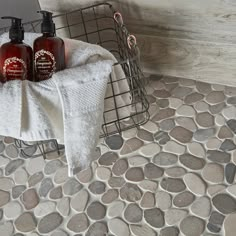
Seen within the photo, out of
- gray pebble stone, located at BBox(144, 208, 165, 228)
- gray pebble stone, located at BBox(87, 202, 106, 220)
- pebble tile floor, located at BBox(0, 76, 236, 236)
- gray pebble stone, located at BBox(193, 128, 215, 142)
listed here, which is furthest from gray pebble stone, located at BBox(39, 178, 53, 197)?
gray pebble stone, located at BBox(193, 128, 215, 142)

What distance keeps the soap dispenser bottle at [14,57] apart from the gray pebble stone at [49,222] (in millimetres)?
272

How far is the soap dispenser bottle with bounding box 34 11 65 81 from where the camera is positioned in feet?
2.44

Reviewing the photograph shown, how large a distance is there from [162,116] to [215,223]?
0.30m

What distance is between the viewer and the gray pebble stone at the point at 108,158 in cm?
84

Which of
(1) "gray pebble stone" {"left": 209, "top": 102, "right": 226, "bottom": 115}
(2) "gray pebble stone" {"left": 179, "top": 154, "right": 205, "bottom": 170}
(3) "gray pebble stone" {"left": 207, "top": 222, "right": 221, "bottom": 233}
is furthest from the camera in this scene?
(1) "gray pebble stone" {"left": 209, "top": 102, "right": 226, "bottom": 115}

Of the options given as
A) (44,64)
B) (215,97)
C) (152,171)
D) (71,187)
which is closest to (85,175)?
(71,187)

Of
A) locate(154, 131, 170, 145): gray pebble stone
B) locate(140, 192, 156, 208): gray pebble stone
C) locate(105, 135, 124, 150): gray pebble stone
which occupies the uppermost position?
locate(154, 131, 170, 145): gray pebble stone

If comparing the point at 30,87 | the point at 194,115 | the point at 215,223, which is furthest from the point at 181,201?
the point at 30,87

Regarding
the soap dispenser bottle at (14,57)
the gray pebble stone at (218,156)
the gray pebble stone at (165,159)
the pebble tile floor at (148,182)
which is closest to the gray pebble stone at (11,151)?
the pebble tile floor at (148,182)

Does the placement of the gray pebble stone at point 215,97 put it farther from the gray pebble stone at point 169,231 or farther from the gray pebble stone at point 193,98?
the gray pebble stone at point 169,231

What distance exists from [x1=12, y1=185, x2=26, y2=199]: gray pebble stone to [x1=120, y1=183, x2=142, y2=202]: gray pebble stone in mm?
217

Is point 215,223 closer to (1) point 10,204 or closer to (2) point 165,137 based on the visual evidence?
(2) point 165,137

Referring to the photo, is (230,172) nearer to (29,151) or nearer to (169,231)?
(169,231)

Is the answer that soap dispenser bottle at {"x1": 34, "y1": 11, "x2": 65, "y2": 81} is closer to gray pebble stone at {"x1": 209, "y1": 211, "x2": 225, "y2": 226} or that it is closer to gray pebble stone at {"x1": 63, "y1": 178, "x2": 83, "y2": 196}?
gray pebble stone at {"x1": 63, "y1": 178, "x2": 83, "y2": 196}
